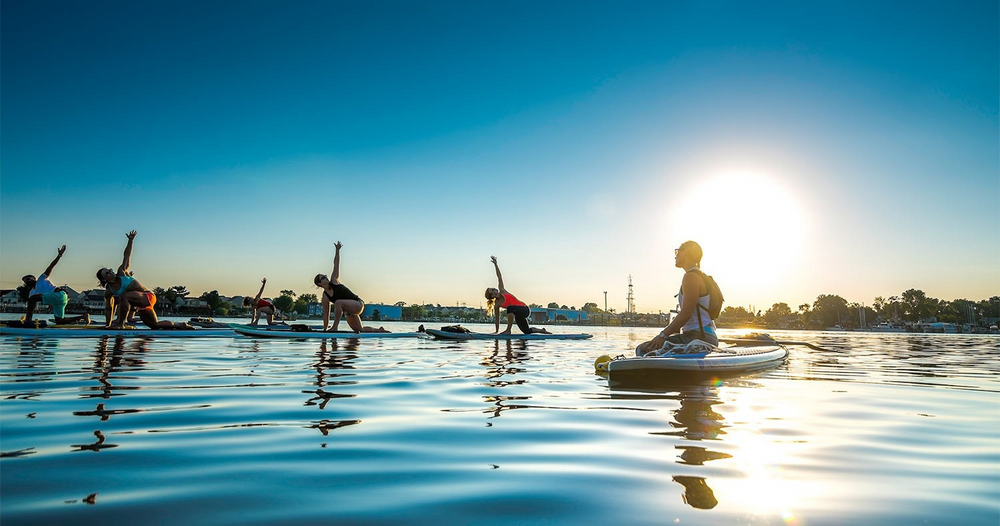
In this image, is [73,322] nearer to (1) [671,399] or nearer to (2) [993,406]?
(1) [671,399]

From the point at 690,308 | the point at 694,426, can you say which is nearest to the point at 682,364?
the point at 690,308

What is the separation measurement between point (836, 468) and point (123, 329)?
18.2 meters

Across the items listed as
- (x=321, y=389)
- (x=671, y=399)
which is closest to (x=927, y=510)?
(x=671, y=399)

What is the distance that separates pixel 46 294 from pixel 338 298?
9632mm

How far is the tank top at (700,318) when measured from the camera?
27.8ft

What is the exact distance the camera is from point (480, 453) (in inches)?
135

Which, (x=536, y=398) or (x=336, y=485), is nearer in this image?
(x=336, y=485)

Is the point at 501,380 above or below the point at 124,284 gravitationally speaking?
below

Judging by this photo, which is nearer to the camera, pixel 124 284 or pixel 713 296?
pixel 713 296

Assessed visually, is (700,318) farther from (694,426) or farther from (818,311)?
(818,311)

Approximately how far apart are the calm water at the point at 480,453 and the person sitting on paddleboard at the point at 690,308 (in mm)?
1464

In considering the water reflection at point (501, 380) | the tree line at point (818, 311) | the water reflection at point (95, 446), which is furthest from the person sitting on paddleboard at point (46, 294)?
the tree line at point (818, 311)

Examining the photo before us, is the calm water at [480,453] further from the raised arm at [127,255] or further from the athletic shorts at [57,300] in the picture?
the athletic shorts at [57,300]

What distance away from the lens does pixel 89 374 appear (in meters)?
7.03
